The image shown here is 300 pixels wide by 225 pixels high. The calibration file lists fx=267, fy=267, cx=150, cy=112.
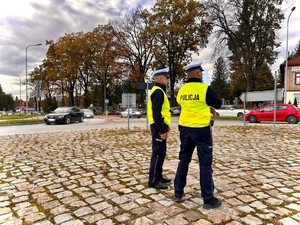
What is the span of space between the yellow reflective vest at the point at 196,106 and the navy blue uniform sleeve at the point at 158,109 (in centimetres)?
52

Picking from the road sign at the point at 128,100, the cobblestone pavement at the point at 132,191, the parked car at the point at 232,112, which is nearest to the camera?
the cobblestone pavement at the point at 132,191

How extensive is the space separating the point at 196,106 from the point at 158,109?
28.2 inches

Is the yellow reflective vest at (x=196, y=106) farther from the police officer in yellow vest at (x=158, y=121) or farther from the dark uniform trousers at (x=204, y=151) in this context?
the police officer in yellow vest at (x=158, y=121)

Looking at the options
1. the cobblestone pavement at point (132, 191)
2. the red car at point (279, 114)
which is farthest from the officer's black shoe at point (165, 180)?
the red car at point (279, 114)

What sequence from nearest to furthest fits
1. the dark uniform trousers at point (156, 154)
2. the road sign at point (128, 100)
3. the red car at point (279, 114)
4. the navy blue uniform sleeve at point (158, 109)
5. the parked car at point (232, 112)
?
the navy blue uniform sleeve at point (158, 109), the dark uniform trousers at point (156, 154), the road sign at point (128, 100), the red car at point (279, 114), the parked car at point (232, 112)

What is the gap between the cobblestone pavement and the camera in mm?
3426

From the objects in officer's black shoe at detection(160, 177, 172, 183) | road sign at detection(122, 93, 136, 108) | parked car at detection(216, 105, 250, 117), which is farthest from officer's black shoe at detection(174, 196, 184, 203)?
parked car at detection(216, 105, 250, 117)

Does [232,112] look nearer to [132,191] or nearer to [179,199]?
[132,191]

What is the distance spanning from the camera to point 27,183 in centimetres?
493

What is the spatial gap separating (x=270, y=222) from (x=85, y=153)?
5499 mm

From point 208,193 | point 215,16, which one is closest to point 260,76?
point 215,16

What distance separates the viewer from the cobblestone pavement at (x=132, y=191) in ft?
11.2

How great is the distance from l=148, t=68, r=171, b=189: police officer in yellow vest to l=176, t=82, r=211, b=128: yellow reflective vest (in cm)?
55

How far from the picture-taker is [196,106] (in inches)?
146
